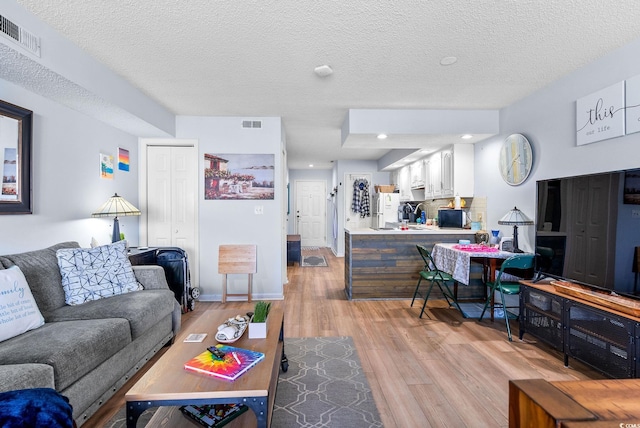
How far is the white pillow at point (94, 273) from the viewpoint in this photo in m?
2.34

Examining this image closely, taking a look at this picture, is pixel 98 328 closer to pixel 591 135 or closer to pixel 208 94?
pixel 208 94

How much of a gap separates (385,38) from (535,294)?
2.50 m

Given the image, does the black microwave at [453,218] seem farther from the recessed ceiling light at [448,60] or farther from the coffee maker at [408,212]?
the recessed ceiling light at [448,60]

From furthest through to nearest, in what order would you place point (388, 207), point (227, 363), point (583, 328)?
1. point (388, 207)
2. point (583, 328)
3. point (227, 363)

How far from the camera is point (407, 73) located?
283cm

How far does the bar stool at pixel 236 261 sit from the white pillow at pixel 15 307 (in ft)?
6.89

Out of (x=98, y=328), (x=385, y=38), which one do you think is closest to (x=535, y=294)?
(x=385, y=38)

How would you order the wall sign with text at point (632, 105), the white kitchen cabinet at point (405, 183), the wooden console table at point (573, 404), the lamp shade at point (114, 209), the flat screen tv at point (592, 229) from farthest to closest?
the white kitchen cabinet at point (405, 183), the lamp shade at point (114, 209), the wall sign with text at point (632, 105), the flat screen tv at point (592, 229), the wooden console table at point (573, 404)

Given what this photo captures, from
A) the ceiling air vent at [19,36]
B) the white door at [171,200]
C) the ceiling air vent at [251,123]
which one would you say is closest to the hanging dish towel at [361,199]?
the ceiling air vent at [251,123]

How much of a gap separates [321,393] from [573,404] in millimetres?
1685

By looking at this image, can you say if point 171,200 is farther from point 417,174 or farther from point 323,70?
point 417,174

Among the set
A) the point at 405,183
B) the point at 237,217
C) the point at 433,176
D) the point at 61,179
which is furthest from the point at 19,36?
the point at 405,183

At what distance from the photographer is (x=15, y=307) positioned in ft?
5.89

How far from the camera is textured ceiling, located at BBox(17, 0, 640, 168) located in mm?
1917
